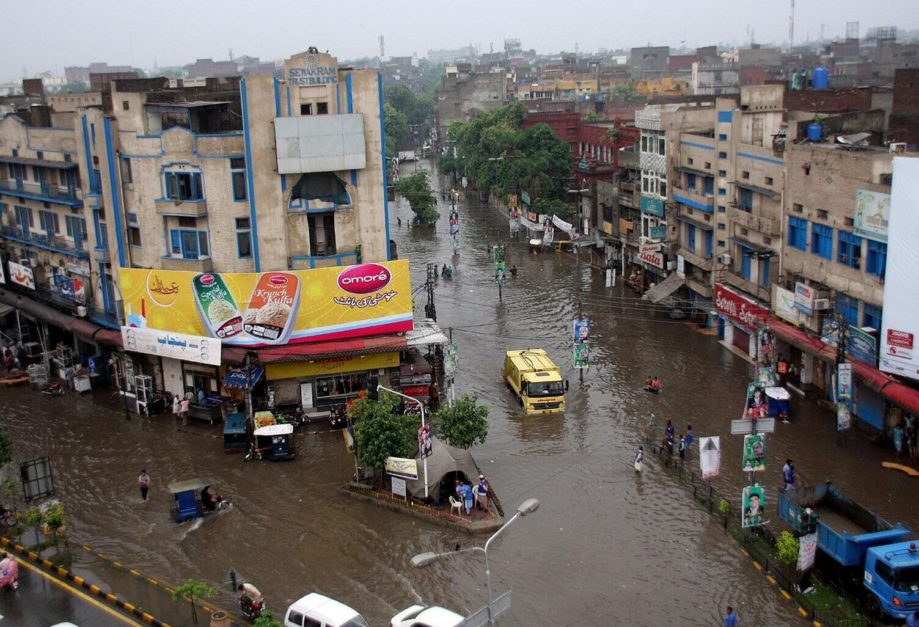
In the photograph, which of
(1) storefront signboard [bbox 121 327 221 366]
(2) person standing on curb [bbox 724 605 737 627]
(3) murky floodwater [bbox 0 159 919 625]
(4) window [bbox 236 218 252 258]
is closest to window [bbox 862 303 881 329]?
(3) murky floodwater [bbox 0 159 919 625]

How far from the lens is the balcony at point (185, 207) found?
40562 millimetres

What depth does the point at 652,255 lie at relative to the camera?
196ft

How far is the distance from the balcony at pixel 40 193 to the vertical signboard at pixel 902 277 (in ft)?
118

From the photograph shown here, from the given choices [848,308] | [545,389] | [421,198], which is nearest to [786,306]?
[848,308]

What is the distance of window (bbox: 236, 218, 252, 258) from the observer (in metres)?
41.1

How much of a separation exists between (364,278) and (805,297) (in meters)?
18.7

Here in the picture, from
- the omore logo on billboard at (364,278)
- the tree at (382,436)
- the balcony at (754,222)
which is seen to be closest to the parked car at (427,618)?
the tree at (382,436)

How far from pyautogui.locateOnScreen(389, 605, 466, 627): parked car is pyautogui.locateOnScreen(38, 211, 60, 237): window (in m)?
34.2

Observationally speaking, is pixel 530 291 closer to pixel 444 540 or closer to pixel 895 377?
pixel 895 377

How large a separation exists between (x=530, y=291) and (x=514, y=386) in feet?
69.2

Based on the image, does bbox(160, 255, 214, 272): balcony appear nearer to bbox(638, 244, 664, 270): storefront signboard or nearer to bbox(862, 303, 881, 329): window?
bbox(862, 303, 881, 329): window

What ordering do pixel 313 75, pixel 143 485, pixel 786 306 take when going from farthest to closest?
pixel 786 306
pixel 313 75
pixel 143 485

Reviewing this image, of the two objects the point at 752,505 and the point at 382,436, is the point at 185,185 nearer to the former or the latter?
the point at 382,436

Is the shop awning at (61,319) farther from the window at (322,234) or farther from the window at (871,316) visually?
the window at (871,316)
